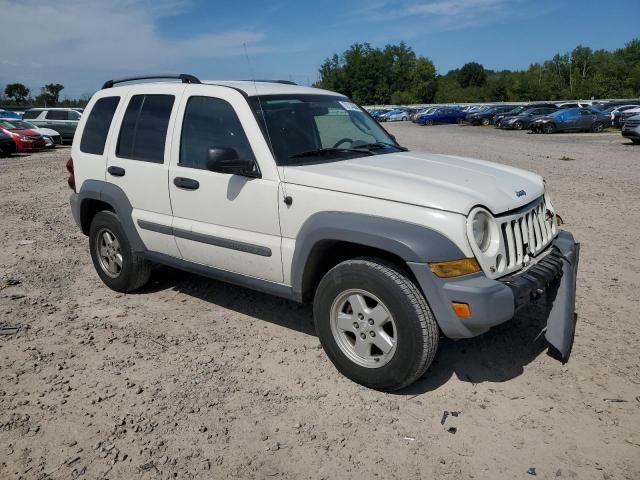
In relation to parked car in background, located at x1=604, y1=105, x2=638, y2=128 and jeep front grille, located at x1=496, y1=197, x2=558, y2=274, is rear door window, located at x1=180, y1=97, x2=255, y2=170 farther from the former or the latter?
parked car in background, located at x1=604, y1=105, x2=638, y2=128

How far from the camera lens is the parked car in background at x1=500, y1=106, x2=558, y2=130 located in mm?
34125

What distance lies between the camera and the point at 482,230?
3213 millimetres

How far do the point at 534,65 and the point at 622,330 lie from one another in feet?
341

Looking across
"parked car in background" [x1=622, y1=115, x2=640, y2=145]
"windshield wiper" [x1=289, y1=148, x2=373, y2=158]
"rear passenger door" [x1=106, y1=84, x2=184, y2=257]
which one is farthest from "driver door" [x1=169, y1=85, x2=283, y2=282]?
"parked car in background" [x1=622, y1=115, x2=640, y2=145]

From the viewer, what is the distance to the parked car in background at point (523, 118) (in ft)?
112

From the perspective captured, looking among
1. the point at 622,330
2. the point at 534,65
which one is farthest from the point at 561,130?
the point at 534,65

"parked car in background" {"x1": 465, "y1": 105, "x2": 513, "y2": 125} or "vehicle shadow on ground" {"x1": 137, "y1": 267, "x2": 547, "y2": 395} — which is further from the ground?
"parked car in background" {"x1": 465, "y1": 105, "x2": 513, "y2": 125}

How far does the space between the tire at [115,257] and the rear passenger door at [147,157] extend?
353mm

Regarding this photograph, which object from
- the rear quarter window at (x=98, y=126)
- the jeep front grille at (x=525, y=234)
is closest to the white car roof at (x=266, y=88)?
the rear quarter window at (x=98, y=126)

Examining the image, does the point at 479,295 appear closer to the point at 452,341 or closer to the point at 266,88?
the point at 452,341

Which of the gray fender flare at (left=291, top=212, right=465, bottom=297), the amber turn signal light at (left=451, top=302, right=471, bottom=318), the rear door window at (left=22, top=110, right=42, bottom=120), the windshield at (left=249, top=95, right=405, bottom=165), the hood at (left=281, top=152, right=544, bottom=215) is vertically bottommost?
the amber turn signal light at (left=451, top=302, right=471, bottom=318)

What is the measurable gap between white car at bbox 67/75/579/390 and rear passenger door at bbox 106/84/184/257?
1 centimetres

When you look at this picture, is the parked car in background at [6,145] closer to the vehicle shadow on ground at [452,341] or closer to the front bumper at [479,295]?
the vehicle shadow on ground at [452,341]

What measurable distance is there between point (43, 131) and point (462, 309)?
24331 mm
